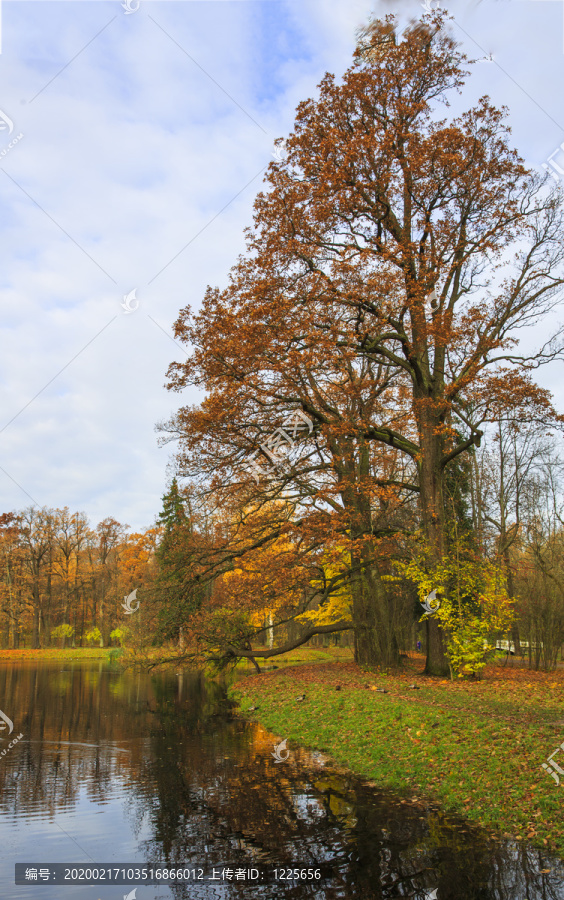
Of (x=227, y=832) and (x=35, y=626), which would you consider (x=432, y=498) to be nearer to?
(x=227, y=832)

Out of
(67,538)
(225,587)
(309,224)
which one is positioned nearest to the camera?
(309,224)

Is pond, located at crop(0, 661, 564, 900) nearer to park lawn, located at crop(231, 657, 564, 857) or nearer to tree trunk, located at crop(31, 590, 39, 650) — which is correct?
park lawn, located at crop(231, 657, 564, 857)

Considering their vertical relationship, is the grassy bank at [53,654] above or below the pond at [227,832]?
below

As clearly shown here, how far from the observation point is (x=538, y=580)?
2209cm

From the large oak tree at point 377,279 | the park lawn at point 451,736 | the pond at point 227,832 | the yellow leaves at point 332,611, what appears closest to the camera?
the pond at point 227,832

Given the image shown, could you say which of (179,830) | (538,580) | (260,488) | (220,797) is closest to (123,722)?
(260,488)

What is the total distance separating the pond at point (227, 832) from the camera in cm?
532

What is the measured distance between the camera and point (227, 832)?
6.58m

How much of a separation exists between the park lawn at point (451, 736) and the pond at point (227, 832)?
1.33 ft

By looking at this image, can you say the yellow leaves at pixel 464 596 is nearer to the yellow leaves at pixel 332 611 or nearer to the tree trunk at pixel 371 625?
the tree trunk at pixel 371 625

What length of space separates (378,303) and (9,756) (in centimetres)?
1301

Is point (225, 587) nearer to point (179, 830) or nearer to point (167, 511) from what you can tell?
point (179, 830)

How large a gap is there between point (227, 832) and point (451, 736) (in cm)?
408

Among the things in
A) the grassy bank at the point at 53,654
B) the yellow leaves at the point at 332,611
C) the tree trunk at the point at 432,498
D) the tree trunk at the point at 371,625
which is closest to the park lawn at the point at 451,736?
the tree trunk at the point at 432,498
